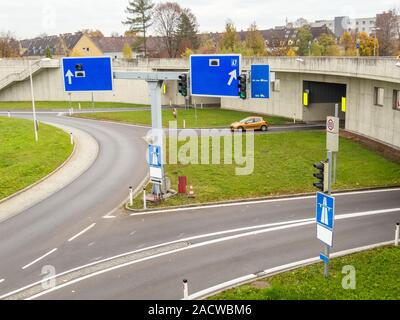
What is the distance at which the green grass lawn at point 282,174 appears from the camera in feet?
73.5

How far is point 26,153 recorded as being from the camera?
30.4 metres

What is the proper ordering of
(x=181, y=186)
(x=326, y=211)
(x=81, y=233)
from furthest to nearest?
(x=181, y=186), (x=81, y=233), (x=326, y=211)

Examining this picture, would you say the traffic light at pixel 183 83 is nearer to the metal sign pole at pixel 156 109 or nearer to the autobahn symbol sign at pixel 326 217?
the metal sign pole at pixel 156 109

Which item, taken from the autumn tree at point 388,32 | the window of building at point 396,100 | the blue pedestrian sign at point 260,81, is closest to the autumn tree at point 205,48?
the autumn tree at point 388,32

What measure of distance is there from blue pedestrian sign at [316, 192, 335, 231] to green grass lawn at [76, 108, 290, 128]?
87.2 feet

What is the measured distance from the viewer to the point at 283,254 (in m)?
15.5

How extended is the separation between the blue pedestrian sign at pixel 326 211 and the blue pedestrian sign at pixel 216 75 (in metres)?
7.38

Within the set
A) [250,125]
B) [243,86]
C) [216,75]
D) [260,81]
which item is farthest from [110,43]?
[260,81]

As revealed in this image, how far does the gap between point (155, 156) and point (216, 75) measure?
452cm

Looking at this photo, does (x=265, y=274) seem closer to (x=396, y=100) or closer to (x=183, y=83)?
(x=183, y=83)

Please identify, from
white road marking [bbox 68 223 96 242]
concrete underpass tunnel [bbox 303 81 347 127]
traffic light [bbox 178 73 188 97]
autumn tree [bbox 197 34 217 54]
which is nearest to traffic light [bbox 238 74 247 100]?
traffic light [bbox 178 73 188 97]
